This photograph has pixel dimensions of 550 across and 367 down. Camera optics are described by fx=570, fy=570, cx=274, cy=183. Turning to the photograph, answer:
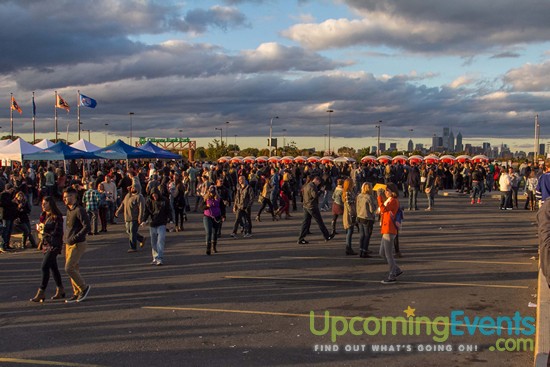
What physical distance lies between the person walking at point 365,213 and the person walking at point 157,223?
13.3 ft

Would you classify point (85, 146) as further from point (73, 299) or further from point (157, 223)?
point (73, 299)

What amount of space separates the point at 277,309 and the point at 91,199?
908cm

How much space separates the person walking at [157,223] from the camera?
37.7 ft

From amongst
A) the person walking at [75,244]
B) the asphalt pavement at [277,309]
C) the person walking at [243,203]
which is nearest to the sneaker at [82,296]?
the person walking at [75,244]

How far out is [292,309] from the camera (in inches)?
320

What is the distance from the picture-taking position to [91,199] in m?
15.5

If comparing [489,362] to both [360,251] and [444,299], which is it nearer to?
[444,299]

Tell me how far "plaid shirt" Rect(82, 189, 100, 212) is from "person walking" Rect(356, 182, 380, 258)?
7.49 metres

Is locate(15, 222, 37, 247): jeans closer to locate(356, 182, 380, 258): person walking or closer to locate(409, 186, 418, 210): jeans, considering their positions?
locate(356, 182, 380, 258): person walking

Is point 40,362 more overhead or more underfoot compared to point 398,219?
more underfoot

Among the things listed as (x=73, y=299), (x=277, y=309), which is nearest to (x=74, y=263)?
(x=73, y=299)

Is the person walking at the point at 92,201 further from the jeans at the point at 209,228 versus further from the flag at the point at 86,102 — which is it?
the flag at the point at 86,102

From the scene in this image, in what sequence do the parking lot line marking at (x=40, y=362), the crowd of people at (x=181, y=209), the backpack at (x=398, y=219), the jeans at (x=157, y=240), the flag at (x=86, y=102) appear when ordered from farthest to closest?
the flag at (x=86, y=102), the jeans at (x=157, y=240), the backpack at (x=398, y=219), the crowd of people at (x=181, y=209), the parking lot line marking at (x=40, y=362)

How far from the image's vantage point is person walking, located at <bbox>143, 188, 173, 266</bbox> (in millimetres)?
11492
